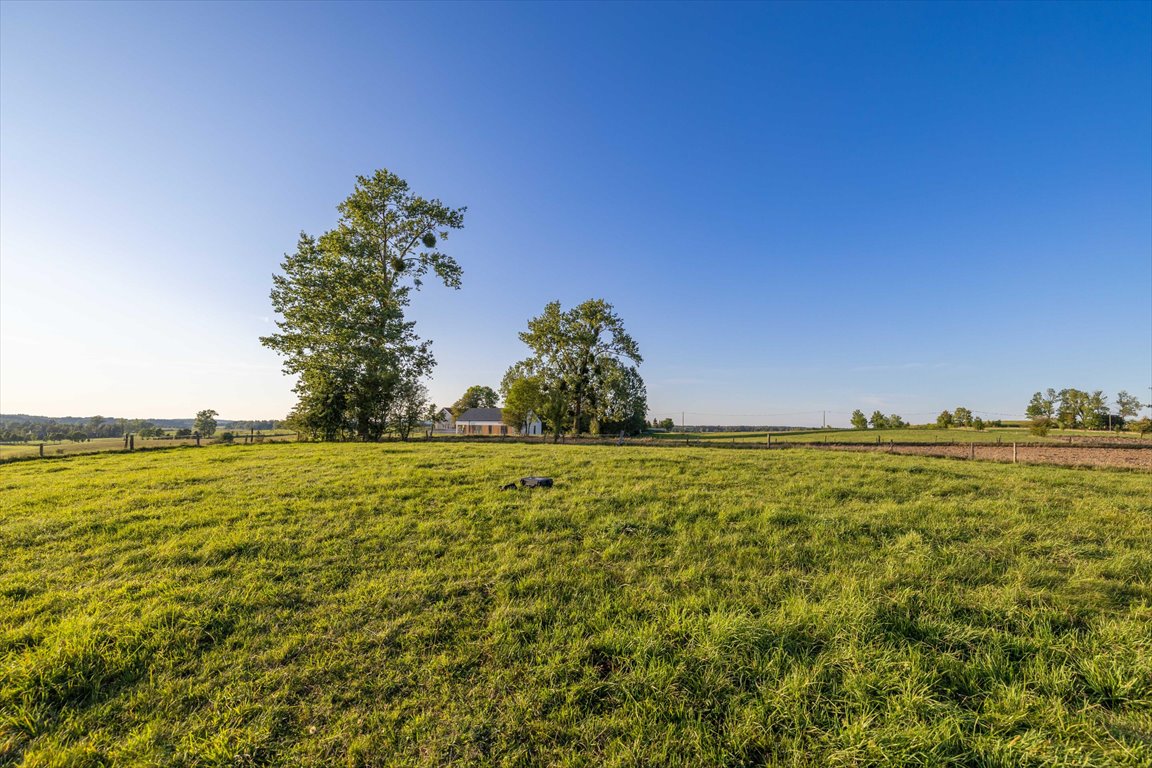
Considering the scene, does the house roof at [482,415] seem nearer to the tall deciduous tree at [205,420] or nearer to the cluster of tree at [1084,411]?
the tall deciduous tree at [205,420]

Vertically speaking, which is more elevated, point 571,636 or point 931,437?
point 571,636

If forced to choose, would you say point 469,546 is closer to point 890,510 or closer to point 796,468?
point 890,510

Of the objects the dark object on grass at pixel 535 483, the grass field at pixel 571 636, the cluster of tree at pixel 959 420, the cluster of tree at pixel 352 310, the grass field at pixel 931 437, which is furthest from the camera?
the cluster of tree at pixel 959 420

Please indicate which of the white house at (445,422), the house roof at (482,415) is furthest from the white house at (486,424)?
the white house at (445,422)

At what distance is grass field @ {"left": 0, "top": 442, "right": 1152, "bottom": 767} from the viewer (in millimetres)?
2605

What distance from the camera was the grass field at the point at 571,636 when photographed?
2605 mm

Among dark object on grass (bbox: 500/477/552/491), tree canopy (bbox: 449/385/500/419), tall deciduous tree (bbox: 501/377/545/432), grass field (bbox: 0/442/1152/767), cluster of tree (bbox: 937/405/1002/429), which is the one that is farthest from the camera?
tree canopy (bbox: 449/385/500/419)

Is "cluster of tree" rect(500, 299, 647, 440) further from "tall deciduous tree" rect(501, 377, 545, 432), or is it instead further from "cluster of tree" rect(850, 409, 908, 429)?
"cluster of tree" rect(850, 409, 908, 429)

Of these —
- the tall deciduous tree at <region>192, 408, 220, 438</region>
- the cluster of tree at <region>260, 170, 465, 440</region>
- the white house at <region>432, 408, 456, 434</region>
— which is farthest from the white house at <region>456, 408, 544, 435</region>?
the tall deciduous tree at <region>192, 408, 220, 438</region>

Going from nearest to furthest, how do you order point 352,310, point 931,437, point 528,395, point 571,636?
1. point 571,636
2. point 352,310
3. point 528,395
4. point 931,437

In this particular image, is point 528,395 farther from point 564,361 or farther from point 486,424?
point 486,424

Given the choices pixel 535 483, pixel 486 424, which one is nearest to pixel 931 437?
pixel 535 483

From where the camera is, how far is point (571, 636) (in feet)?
12.2

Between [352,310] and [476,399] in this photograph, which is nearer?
[352,310]
